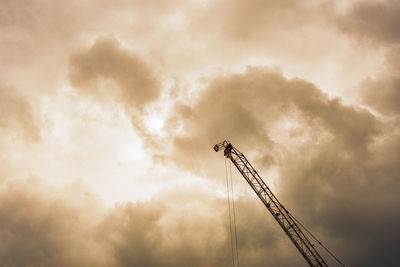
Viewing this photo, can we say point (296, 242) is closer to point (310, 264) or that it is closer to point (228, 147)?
point (310, 264)

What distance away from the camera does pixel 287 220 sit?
7431 centimetres

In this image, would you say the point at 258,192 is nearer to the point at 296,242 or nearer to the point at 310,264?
the point at 296,242

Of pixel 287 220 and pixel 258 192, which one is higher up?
pixel 258 192

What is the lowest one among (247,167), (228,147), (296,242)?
(296,242)

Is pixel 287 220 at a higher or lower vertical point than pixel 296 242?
higher

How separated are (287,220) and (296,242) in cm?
721

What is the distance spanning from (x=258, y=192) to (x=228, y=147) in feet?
53.7

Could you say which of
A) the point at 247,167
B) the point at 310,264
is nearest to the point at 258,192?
the point at 247,167

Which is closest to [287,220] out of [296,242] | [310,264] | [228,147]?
[296,242]

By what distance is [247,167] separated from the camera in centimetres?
7725

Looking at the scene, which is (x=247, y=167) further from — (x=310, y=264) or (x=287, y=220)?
(x=310, y=264)

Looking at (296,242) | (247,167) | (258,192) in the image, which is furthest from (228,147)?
(296,242)

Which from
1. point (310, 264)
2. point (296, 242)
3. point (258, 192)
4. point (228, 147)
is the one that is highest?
point (228, 147)

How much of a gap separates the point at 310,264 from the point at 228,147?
139 ft
